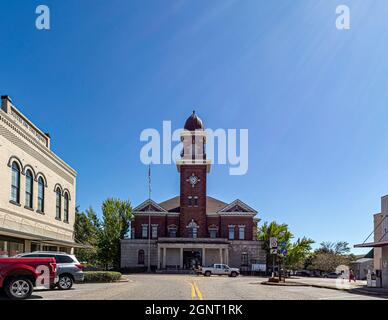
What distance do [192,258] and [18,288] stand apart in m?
56.9

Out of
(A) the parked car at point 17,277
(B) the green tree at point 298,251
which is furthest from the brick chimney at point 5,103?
(B) the green tree at point 298,251

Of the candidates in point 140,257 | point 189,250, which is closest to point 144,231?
point 140,257

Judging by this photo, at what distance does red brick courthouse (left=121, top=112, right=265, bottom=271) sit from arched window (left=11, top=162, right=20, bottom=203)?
39874 mm

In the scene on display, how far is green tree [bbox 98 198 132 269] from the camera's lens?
7431cm

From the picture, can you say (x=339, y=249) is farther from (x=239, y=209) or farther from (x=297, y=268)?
(x=239, y=209)

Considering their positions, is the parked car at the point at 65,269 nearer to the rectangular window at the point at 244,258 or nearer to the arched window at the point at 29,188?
the arched window at the point at 29,188

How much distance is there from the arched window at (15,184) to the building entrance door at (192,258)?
42.6 m

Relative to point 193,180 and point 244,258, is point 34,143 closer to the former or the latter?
point 193,180

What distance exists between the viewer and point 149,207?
76.8 m

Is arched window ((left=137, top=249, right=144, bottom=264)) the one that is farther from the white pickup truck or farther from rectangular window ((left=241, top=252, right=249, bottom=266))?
the white pickup truck

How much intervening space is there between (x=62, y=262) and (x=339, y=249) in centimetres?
9123

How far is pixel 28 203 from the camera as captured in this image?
3597cm

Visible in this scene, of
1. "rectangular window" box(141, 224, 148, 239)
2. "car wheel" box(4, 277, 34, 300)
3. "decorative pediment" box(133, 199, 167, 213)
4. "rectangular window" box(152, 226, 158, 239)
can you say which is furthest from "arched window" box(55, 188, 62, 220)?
"rectangular window" box(152, 226, 158, 239)

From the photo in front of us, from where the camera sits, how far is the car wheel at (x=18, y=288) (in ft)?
58.0
